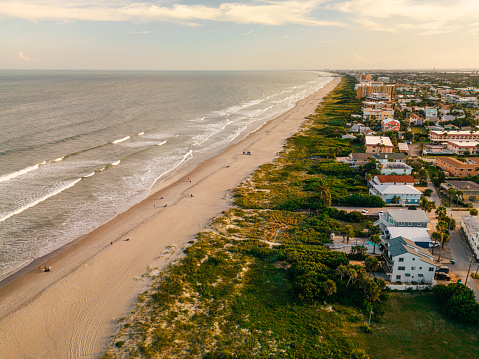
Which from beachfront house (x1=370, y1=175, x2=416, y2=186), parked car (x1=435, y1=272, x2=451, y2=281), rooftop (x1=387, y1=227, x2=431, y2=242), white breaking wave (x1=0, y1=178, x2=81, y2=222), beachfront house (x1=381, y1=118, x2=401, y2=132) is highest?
beachfront house (x1=381, y1=118, x2=401, y2=132)

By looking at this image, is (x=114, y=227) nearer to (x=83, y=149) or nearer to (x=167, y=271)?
(x=167, y=271)

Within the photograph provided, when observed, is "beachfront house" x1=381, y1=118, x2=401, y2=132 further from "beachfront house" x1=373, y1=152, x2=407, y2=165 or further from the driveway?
the driveway

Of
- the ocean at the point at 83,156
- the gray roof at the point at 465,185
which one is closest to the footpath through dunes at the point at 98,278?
the ocean at the point at 83,156

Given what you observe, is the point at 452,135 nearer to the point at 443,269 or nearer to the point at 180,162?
the point at 443,269

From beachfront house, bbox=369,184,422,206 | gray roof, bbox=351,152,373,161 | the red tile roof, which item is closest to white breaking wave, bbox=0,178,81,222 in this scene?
beachfront house, bbox=369,184,422,206

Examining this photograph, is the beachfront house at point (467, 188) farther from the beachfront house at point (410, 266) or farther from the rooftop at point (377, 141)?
the beachfront house at point (410, 266)

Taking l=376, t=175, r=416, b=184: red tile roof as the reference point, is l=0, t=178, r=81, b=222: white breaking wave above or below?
below
